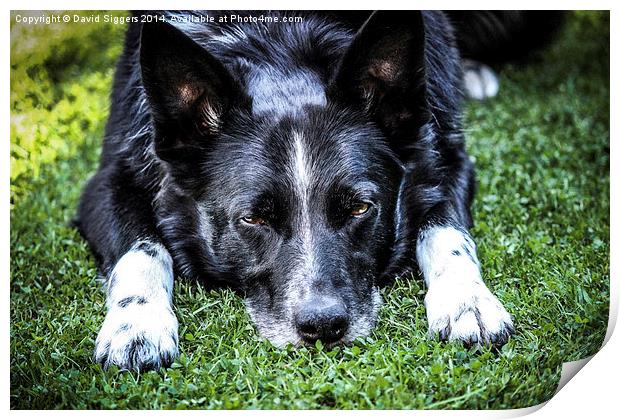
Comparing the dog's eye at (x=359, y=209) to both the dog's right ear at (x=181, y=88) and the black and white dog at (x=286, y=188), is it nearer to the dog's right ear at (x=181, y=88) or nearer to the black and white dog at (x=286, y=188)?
the black and white dog at (x=286, y=188)

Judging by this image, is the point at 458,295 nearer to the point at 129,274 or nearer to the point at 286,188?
the point at 286,188

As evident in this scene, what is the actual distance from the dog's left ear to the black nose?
0.95 m

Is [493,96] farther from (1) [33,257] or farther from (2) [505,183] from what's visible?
(1) [33,257]

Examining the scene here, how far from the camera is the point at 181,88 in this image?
11.4ft

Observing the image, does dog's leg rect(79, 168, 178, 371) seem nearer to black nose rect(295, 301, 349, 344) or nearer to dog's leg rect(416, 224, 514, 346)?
black nose rect(295, 301, 349, 344)

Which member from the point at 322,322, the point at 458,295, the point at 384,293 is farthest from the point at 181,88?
the point at 458,295

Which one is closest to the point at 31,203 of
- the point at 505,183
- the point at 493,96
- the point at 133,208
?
the point at 133,208

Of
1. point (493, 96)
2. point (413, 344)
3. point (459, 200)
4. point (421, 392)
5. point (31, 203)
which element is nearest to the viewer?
point (421, 392)

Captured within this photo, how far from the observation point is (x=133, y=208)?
4.04m

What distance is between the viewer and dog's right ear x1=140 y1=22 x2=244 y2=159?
3350 mm

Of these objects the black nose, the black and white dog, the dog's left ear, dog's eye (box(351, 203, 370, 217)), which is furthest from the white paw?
the black nose

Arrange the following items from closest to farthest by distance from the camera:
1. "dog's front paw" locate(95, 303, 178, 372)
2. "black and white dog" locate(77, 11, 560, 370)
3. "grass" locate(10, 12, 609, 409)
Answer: "grass" locate(10, 12, 609, 409) < "dog's front paw" locate(95, 303, 178, 372) < "black and white dog" locate(77, 11, 560, 370)

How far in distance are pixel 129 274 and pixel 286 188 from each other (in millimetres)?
851

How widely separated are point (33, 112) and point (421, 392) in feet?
7.98
